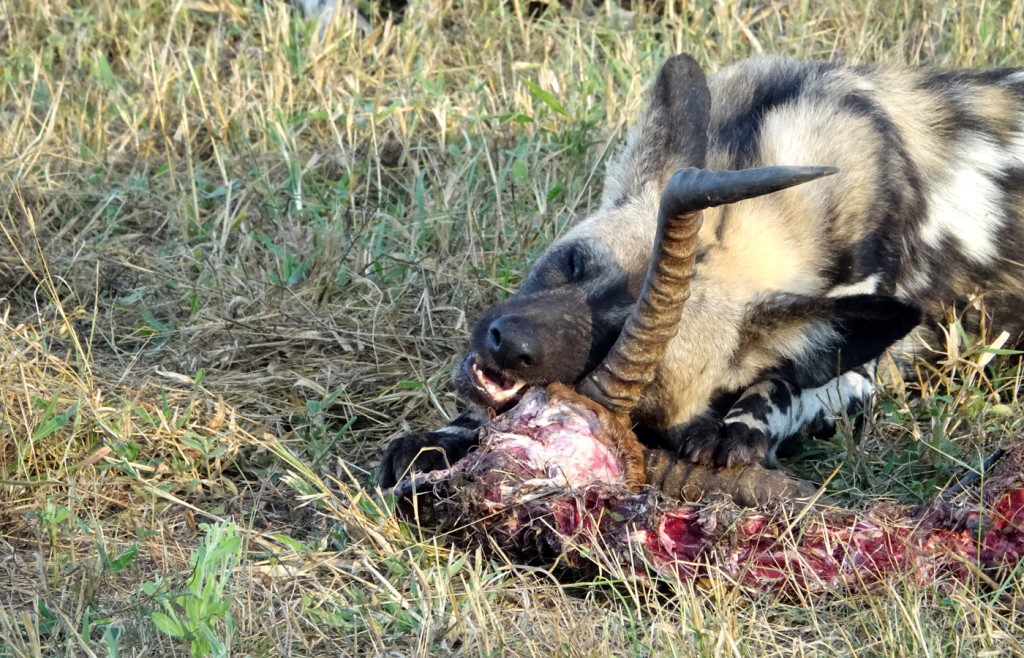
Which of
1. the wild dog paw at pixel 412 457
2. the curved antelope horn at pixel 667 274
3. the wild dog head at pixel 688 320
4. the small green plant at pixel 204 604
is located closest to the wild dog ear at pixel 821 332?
the wild dog head at pixel 688 320

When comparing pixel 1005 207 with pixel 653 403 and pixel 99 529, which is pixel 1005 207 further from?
pixel 99 529

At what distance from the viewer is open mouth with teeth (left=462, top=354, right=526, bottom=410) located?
2.94 meters

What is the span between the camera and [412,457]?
9.45 ft

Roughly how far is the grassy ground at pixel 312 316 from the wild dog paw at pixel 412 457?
0.38 ft

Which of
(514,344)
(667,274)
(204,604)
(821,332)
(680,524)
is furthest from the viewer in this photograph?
(821,332)

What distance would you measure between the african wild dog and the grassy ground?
26cm

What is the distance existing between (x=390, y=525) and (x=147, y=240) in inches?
80.5

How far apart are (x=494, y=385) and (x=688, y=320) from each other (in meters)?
0.46

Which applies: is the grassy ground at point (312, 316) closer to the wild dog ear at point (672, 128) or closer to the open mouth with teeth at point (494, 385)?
the open mouth with teeth at point (494, 385)

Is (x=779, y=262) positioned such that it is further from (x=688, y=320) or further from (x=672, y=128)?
(x=672, y=128)

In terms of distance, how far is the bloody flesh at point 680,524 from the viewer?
2459 mm

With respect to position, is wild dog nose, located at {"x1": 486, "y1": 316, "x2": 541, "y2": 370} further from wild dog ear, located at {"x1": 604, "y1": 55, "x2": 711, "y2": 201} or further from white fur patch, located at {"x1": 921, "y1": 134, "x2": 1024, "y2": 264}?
white fur patch, located at {"x1": 921, "y1": 134, "x2": 1024, "y2": 264}

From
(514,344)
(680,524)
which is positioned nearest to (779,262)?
(514,344)

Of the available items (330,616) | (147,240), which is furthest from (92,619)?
(147,240)
